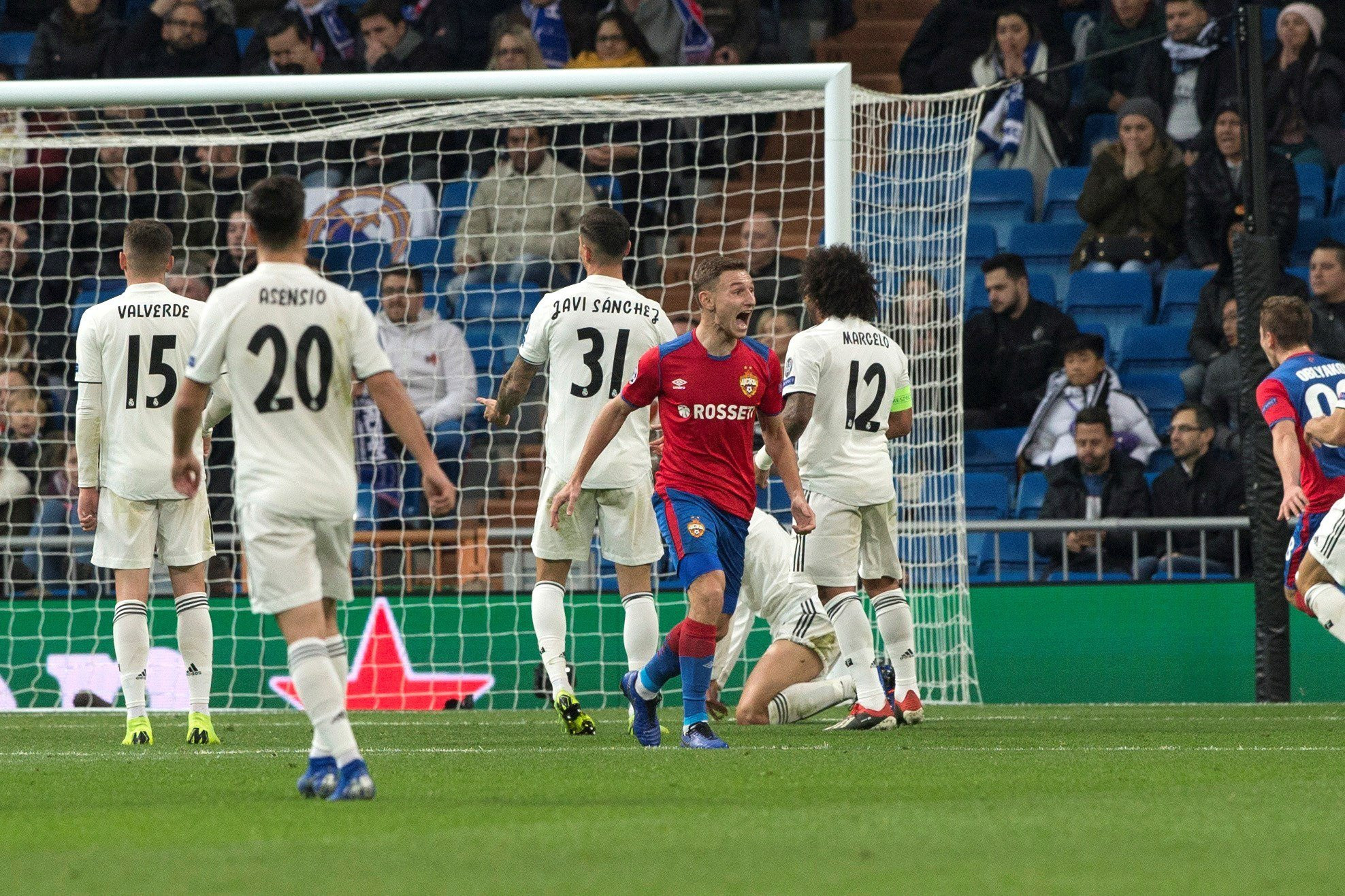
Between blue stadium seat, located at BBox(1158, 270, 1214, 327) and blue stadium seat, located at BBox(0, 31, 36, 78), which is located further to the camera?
blue stadium seat, located at BBox(0, 31, 36, 78)

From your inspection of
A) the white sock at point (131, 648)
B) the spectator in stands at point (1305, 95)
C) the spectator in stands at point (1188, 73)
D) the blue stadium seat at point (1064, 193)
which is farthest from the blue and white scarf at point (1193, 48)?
the white sock at point (131, 648)

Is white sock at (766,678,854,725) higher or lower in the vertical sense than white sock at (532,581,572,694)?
lower

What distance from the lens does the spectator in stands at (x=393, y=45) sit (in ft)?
52.5

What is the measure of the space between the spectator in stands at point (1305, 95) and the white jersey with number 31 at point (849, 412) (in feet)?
25.8

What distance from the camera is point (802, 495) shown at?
7.19 metres

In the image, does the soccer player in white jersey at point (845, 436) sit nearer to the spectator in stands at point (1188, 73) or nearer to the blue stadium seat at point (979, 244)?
the blue stadium seat at point (979, 244)

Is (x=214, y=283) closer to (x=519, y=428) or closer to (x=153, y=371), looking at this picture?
(x=519, y=428)

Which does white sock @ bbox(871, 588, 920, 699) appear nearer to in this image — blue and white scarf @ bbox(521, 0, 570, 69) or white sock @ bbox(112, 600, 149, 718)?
white sock @ bbox(112, 600, 149, 718)

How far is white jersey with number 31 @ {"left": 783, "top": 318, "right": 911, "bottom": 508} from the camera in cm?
852

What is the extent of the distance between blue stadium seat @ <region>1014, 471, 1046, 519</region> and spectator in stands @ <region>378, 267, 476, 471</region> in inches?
159

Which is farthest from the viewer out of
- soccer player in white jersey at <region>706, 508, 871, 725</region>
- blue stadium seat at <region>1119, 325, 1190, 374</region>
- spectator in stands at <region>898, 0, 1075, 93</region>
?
spectator in stands at <region>898, 0, 1075, 93</region>

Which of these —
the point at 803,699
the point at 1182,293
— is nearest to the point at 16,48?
the point at 1182,293

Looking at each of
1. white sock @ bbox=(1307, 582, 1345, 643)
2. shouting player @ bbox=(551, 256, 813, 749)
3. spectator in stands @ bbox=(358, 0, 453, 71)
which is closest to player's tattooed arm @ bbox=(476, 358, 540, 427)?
shouting player @ bbox=(551, 256, 813, 749)

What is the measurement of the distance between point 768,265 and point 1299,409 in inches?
221
